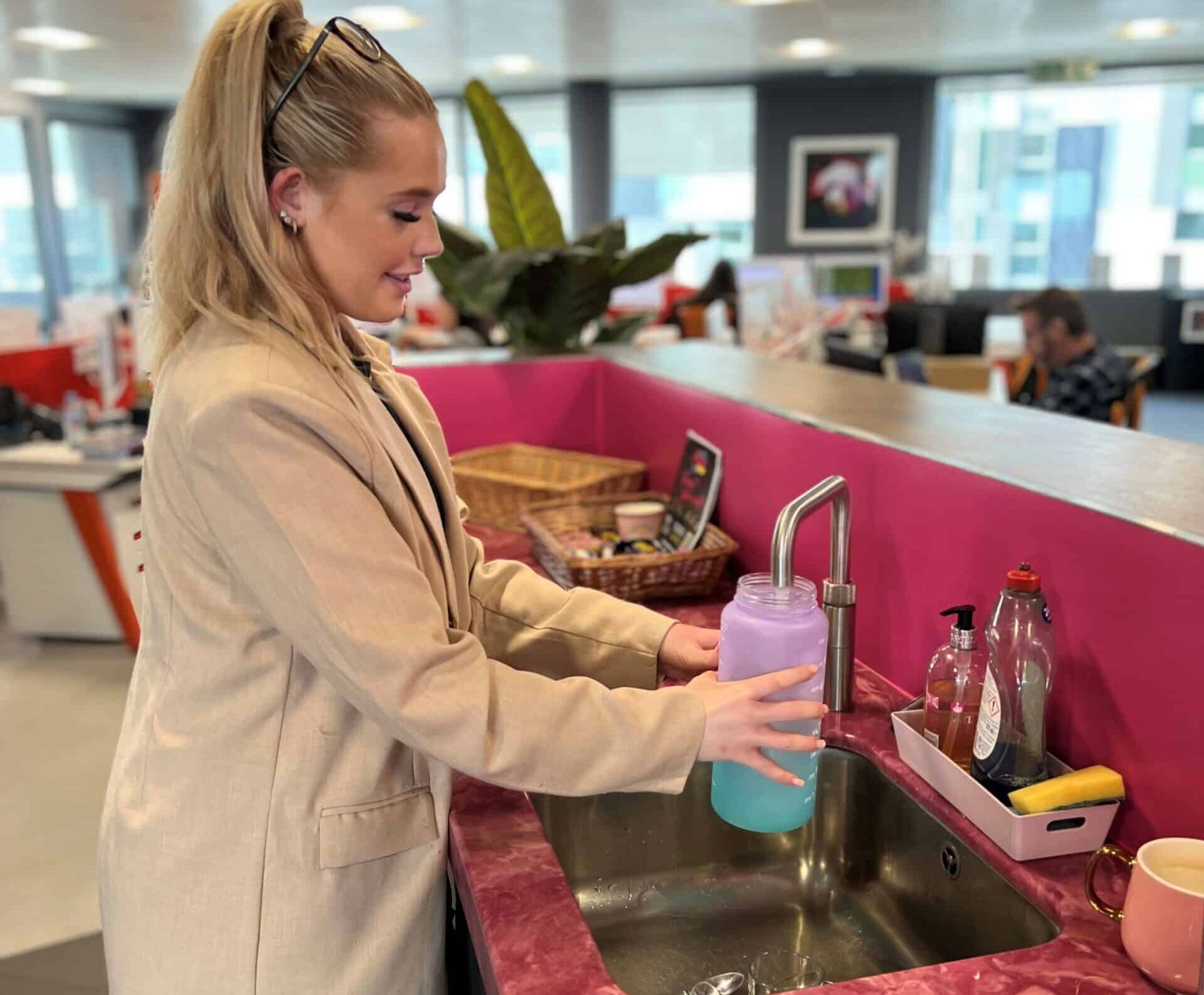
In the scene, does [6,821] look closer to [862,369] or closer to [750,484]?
[750,484]

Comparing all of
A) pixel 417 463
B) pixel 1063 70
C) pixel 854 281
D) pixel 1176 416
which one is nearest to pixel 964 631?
pixel 417 463

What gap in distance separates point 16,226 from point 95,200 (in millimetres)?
1033

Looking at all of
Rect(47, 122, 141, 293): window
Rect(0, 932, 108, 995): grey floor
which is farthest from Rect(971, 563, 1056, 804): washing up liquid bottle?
Rect(47, 122, 141, 293): window

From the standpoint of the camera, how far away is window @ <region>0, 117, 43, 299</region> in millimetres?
10602

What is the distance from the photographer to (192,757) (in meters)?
0.93

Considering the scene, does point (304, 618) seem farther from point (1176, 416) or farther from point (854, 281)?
point (854, 281)

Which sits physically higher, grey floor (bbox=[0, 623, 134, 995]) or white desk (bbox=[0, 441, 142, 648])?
white desk (bbox=[0, 441, 142, 648])

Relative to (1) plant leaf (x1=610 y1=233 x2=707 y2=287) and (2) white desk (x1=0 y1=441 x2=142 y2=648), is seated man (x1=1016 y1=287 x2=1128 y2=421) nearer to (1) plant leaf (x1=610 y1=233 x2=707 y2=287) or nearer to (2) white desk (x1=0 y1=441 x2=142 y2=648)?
(1) plant leaf (x1=610 y1=233 x2=707 y2=287)

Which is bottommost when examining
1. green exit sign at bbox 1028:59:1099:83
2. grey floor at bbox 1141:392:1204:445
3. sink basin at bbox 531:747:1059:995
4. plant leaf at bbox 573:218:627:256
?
grey floor at bbox 1141:392:1204:445

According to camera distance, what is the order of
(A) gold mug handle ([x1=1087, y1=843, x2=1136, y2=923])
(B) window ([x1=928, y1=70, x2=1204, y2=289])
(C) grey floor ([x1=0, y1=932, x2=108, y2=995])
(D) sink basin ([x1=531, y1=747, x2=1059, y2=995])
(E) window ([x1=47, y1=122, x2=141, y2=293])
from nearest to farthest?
(A) gold mug handle ([x1=1087, y1=843, x2=1136, y2=923]), (D) sink basin ([x1=531, y1=747, x2=1059, y2=995]), (C) grey floor ([x1=0, y1=932, x2=108, y2=995]), (B) window ([x1=928, y1=70, x2=1204, y2=289]), (E) window ([x1=47, y1=122, x2=141, y2=293])

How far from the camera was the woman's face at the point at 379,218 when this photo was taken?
33.4 inches

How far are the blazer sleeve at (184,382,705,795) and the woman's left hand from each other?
28 centimetres

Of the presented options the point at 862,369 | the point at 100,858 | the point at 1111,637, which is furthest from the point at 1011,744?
the point at 862,369

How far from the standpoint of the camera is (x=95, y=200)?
38.2ft
